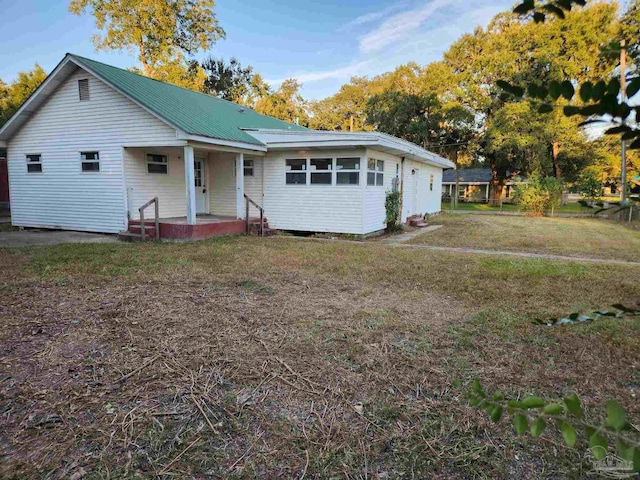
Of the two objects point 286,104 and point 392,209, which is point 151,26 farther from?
point 392,209

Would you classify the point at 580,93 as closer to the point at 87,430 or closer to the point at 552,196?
the point at 87,430

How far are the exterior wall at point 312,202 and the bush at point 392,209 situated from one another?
6.86ft

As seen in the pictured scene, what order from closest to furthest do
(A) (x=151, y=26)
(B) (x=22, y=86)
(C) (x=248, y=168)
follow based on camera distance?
(C) (x=248, y=168) → (A) (x=151, y=26) → (B) (x=22, y=86)

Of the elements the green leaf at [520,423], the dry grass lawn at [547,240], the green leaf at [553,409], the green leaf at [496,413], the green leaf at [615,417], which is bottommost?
the dry grass lawn at [547,240]

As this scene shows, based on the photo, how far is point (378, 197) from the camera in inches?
476

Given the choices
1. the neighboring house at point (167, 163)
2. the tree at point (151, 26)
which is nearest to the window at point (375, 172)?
the neighboring house at point (167, 163)

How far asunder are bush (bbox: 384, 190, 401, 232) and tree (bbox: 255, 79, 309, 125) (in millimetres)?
21725

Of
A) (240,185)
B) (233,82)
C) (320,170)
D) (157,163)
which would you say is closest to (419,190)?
(320,170)

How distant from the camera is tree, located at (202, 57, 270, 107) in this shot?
106 ft

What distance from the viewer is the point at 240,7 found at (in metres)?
18.4

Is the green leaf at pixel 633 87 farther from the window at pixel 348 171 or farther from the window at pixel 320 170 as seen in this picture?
the window at pixel 320 170

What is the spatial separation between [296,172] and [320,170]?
828 millimetres

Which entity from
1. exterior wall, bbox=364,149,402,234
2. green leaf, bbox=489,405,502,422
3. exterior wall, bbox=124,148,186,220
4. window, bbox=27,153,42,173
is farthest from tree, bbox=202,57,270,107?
green leaf, bbox=489,405,502,422

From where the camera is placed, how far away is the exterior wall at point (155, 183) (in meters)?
10.8
